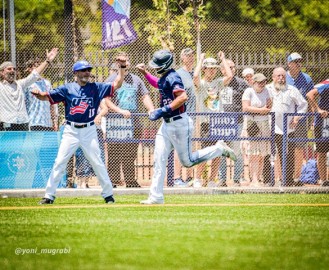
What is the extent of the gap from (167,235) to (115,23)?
844cm

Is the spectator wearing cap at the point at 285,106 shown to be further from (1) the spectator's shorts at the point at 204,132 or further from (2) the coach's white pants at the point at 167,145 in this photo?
(2) the coach's white pants at the point at 167,145

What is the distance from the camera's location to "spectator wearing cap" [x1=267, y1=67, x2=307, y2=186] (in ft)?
57.3

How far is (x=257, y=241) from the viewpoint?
9578 millimetres

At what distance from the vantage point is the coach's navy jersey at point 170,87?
1327 cm

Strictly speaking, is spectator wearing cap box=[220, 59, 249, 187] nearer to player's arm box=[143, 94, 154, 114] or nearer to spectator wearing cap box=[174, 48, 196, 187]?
spectator wearing cap box=[174, 48, 196, 187]

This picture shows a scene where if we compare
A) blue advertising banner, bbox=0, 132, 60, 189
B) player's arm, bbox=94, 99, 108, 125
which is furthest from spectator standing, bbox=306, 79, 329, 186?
blue advertising banner, bbox=0, 132, 60, 189

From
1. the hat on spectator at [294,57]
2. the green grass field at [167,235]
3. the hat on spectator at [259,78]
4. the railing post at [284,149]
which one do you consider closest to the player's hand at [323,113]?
the railing post at [284,149]

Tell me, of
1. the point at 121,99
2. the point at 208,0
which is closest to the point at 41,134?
the point at 121,99

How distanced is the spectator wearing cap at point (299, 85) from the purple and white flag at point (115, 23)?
296 centimetres

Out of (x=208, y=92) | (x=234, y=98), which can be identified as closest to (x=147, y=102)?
(x=208, y=92)

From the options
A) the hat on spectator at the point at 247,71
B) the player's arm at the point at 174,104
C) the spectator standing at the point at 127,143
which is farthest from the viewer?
the hat on spectator at the point at 247,71

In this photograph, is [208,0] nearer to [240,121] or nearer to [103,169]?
[240,121]

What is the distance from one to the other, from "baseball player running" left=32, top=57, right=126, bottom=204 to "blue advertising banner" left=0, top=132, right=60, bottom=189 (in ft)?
10.1

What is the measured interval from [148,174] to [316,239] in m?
9.61
